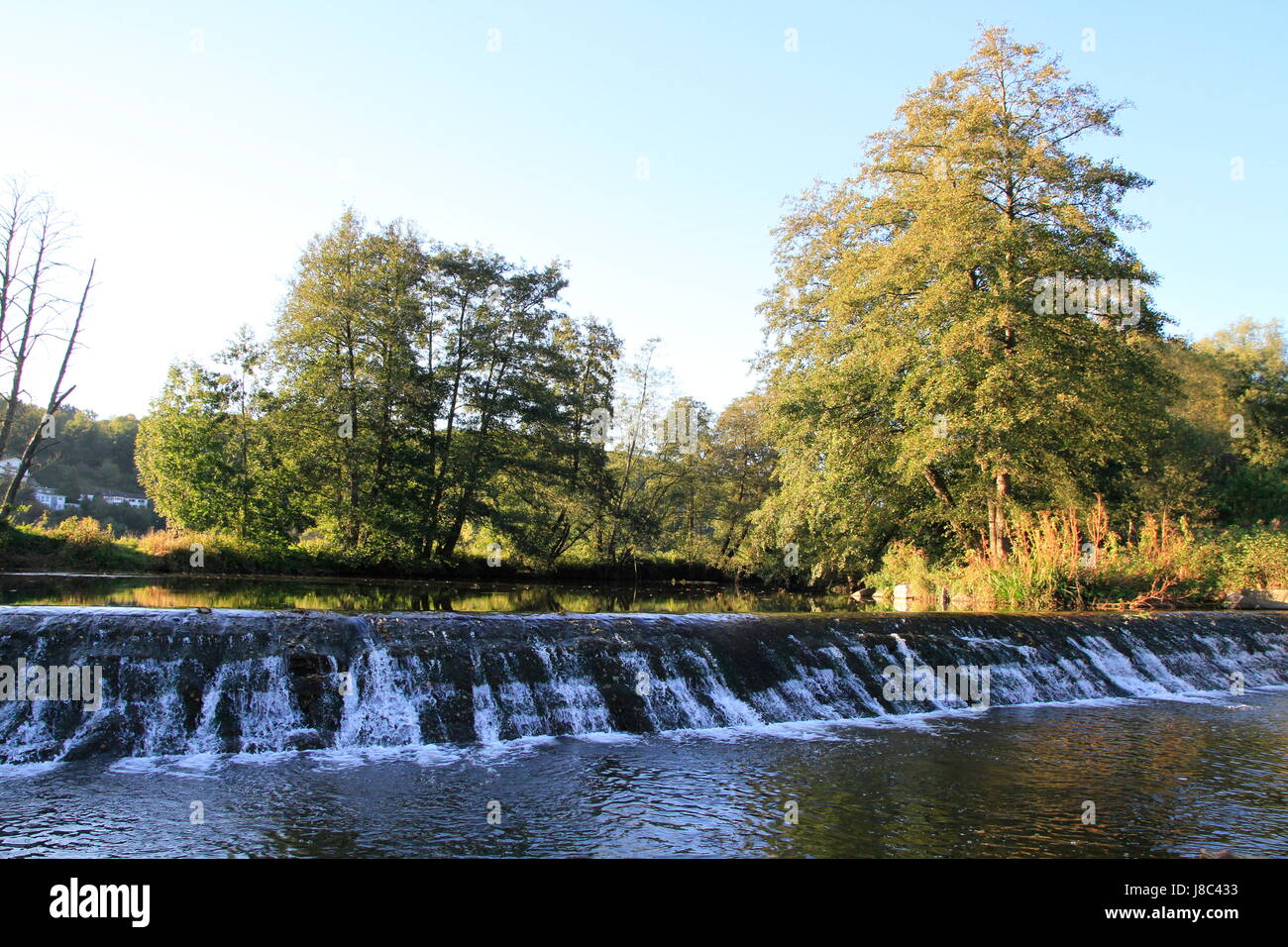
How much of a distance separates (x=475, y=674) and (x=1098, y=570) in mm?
15172

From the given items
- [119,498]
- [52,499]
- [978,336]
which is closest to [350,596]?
[978,336]

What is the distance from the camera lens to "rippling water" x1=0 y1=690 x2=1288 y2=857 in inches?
241

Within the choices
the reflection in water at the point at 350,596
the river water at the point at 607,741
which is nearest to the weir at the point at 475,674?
the river water at the point at 607,741

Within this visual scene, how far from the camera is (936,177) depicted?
874 inches

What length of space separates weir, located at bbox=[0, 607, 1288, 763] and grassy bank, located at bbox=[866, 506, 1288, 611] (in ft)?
13.4

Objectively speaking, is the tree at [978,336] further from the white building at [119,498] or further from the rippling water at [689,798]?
the white building at [119,498]

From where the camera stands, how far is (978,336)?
19.4 m

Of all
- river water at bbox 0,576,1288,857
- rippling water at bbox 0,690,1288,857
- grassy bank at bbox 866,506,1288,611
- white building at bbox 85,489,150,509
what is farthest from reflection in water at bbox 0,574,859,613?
white building at bbox 85,489,150,509

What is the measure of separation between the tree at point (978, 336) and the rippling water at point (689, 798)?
1122 cm

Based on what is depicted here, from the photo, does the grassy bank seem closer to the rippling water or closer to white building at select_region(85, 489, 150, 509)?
the rippling water

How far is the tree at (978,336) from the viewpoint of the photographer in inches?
786
